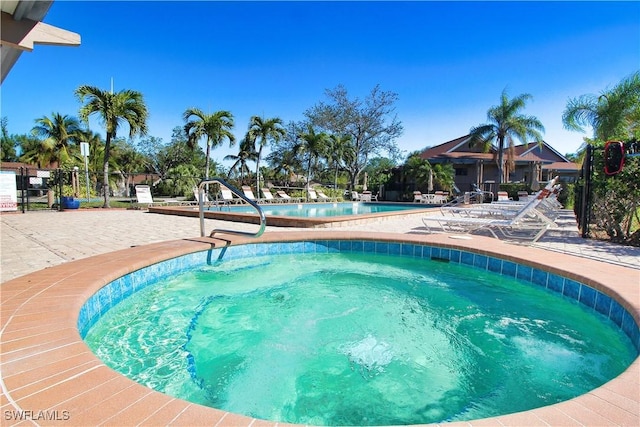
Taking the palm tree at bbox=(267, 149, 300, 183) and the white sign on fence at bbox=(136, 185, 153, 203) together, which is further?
the palm tree at bbox=(267, 149, 300, 183)

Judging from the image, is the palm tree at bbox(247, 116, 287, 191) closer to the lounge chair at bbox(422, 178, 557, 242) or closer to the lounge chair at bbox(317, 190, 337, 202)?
the lounge chair at bbox(317, 190, 337, 202)

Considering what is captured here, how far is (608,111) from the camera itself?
11.9 m

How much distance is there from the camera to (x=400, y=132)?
32.3 m

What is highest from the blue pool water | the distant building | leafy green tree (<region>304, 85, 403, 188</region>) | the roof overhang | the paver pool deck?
leafy green tree (<region>304, 85, 403, 188</region>)

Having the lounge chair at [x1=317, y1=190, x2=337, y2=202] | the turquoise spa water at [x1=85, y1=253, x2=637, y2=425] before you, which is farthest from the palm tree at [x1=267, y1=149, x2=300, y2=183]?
the turquoise spa water at [x1=85, y1=253, x2=637, y2=425]

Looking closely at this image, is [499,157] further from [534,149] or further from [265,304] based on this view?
[265,304]

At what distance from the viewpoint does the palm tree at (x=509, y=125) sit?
80.1ft

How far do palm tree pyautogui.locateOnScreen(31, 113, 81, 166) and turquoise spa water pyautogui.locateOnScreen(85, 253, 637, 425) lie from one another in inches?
1239

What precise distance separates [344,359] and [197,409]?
148cm

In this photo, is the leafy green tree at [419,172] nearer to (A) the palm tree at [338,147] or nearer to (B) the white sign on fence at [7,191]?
(A) the palm tree at [338,147]

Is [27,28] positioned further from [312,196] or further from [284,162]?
[284,162]

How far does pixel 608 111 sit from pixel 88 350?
53.8 feet

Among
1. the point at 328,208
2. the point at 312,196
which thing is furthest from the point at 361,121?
the point at 328,208

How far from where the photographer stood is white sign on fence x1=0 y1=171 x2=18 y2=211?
391 inches
